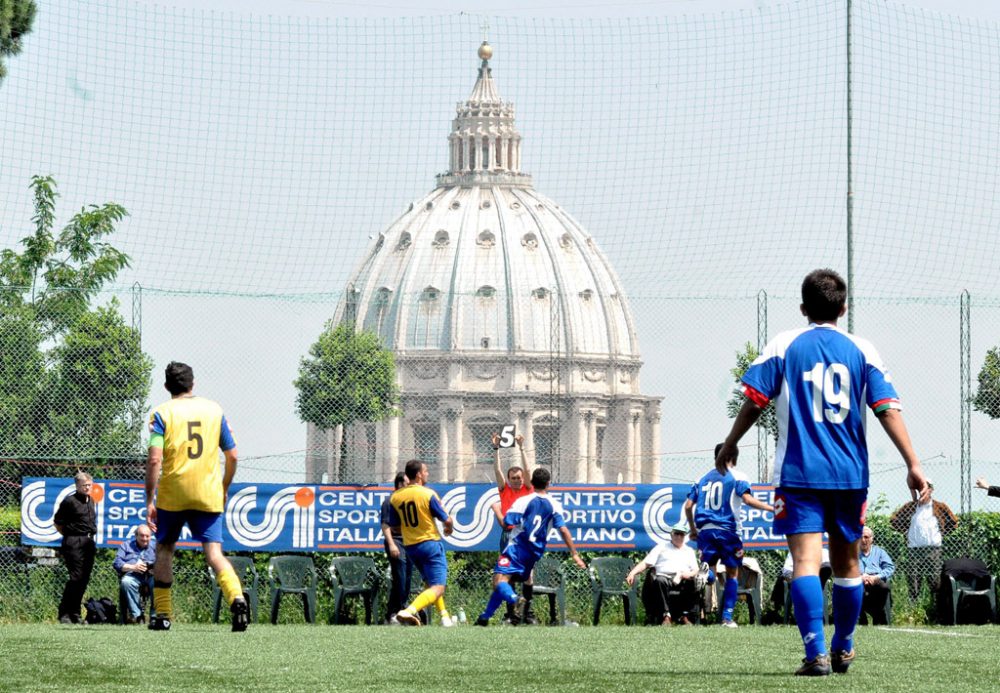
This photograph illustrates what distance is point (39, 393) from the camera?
20141 millimetres

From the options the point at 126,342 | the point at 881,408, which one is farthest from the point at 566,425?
the point at 881,408

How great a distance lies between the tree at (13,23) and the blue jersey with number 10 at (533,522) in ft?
18.6

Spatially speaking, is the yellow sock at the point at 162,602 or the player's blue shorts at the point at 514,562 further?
the player's blue shorts at the point at 514,562

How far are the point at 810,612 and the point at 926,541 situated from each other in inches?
442

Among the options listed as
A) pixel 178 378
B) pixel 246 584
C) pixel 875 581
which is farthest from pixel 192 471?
pixel 875 581

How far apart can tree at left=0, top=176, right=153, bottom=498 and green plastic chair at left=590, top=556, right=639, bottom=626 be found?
5.08 m

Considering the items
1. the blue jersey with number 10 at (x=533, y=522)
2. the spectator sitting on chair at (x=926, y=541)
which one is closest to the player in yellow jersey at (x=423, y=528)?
the blue jersey with number 10 at (x=533, y=522)

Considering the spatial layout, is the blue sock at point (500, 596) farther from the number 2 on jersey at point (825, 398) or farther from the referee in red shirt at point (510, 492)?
the number 2 on jersey at point (825, 398)

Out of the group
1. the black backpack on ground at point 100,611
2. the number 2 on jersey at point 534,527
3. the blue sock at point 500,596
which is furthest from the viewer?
the black backpack on ground at point 100,611

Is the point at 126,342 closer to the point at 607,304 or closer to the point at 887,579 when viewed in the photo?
the point at 607,304

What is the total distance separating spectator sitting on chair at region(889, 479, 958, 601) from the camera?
18781 millimetres

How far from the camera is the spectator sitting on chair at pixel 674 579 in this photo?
58.1 feet

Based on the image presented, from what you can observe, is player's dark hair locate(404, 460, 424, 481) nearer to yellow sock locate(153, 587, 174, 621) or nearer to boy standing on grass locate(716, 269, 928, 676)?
yellow sock locate(153, 587, 174, 621)

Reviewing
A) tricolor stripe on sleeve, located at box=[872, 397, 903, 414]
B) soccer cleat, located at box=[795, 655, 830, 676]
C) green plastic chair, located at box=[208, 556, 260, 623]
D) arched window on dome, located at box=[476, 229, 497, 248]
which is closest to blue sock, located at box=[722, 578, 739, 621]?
green plastic chair, located at box=[208, 556, 260, 623]
